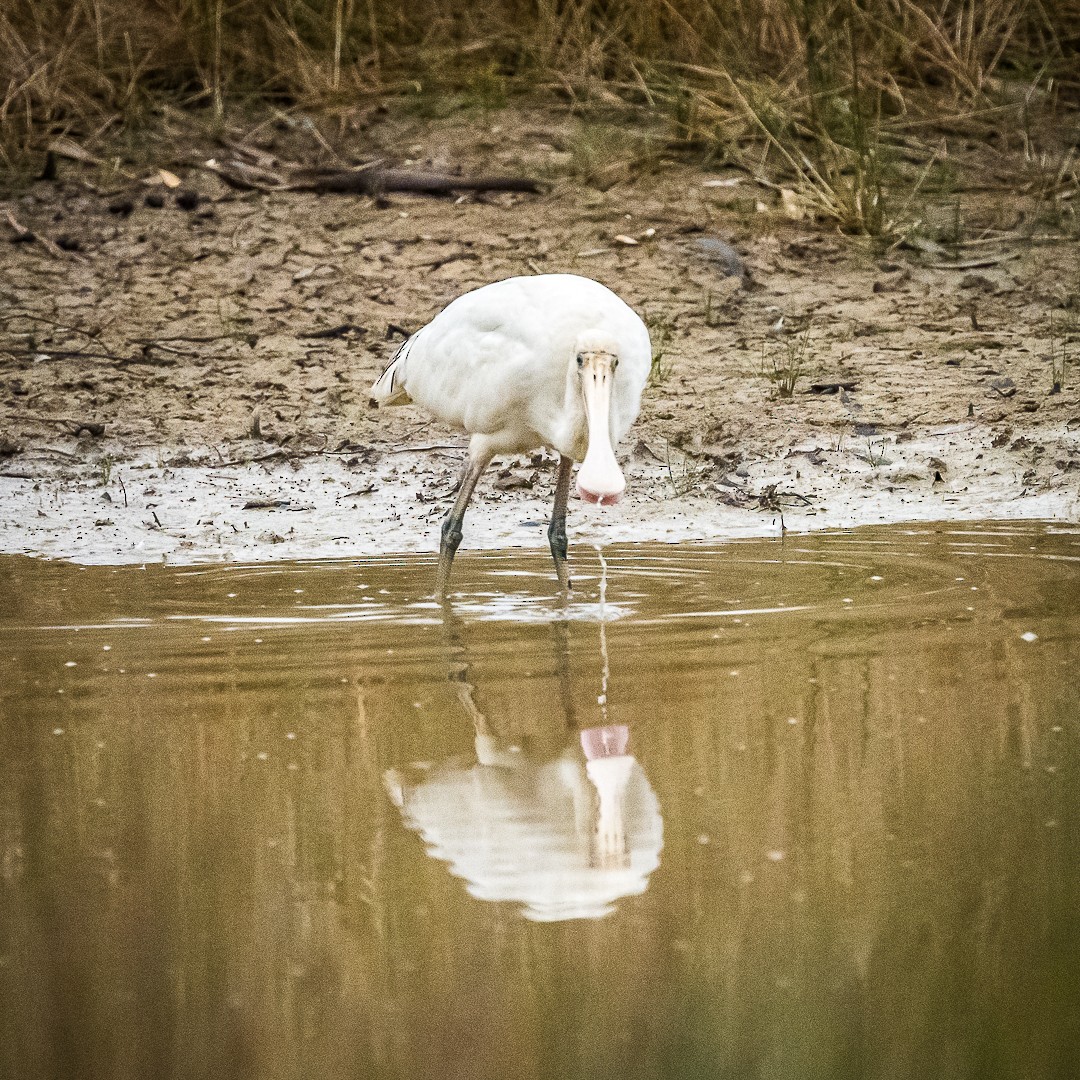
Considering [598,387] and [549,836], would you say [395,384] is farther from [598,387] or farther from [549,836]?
[549,836]

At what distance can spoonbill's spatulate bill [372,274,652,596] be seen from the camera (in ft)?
19.3

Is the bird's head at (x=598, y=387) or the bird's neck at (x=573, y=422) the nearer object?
the bird's head at (x=598, y=387)

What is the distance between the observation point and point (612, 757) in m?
4.09

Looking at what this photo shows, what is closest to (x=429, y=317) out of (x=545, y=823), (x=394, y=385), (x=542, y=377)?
(x=394, y=385)

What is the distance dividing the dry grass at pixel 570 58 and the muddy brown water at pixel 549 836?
561cm

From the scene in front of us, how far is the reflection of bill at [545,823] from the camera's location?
10.8ft

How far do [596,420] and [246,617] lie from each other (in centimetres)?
115

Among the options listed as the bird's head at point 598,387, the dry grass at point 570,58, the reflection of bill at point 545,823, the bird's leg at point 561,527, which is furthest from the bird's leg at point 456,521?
the dry grass at point 570,58

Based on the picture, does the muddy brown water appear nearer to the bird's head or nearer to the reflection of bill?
the reflection of bill

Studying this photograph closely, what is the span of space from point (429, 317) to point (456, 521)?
2.90m

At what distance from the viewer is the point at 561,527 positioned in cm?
652

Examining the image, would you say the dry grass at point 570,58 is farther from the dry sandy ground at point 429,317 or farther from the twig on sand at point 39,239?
the twig on sand at point 39,239

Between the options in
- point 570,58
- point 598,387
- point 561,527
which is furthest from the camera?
point 570,58

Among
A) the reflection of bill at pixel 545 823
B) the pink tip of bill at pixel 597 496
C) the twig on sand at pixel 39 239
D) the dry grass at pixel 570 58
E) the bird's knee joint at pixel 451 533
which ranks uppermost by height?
the dry grass at pixel 570 58
